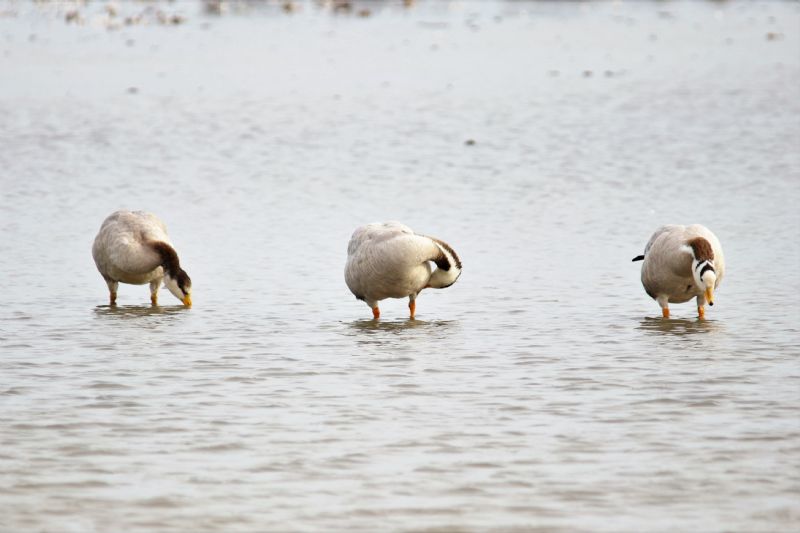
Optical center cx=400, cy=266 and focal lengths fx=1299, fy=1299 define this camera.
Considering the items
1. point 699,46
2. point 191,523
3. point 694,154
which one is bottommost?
point 191,523

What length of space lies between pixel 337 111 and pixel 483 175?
9445 millimetres

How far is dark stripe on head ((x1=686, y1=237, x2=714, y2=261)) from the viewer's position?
43.7 feet

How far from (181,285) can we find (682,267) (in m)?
5.55

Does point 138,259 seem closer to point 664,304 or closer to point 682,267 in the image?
point 664,304

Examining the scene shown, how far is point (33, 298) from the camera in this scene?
1522 centimetres

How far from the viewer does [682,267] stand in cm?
1349

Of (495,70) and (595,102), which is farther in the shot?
(495,70)

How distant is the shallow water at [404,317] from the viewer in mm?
8258

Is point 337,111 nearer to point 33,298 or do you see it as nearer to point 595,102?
point 595,102

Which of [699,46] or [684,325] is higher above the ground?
[699,46]

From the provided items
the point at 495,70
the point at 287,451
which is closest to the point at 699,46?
the point at 495,70

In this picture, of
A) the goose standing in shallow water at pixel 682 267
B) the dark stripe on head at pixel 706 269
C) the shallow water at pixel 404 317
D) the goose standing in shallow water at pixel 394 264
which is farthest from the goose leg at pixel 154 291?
the dark stripe on head at pixel 706 269

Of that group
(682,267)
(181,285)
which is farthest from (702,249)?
(181,285)

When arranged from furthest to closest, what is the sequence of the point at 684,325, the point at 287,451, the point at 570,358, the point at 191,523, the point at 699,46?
1. the point at 699,46
2. the point at 684,325
3. the point at 570,358
4. the point at 287,451
5. the point at 191,523
